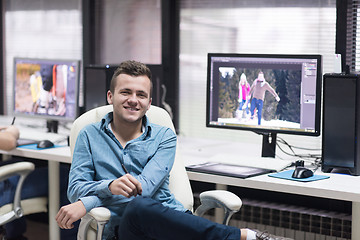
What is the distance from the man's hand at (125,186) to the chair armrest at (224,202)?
0.36m

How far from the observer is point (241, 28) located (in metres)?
3.75

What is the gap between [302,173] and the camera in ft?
8.42

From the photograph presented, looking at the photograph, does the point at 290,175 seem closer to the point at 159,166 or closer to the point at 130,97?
the point at 159,166

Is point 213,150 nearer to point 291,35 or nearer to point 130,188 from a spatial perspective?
point 291,35

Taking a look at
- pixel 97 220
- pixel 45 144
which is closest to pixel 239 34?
pixel 45 144

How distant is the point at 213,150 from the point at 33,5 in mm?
2140

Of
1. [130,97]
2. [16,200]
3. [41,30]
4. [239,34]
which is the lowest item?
[16,200]

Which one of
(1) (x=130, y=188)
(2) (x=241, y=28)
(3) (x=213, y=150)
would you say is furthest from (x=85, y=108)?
(1) (x=130, y=188)

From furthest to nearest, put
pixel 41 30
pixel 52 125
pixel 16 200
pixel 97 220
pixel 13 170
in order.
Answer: pixel 41 30 → pixel 52 125 → pixel 16 200 → pixel 13 170 → pixel 97 220

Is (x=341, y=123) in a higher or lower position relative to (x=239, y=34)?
lower

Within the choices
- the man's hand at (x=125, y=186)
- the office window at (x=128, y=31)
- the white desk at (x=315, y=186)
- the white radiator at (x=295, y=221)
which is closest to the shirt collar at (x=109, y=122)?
the man's hand at (x=125, y=186)

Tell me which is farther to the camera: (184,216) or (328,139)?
(328,139)

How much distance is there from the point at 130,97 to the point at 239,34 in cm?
155

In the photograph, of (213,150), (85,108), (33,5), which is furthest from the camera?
(33,5)
